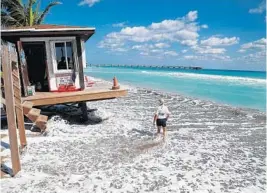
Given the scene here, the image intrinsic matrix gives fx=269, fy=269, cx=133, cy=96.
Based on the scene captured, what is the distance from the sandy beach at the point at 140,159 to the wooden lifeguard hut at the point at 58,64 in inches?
57.1

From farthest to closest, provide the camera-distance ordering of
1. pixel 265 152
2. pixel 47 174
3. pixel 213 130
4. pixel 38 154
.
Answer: pixel 213 130 → pixel 265 152 → pixel 38 154 → pixel 47 174

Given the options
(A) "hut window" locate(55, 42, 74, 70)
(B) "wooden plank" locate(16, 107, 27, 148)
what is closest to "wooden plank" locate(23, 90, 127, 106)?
(A) "hut window" locate(55, 42, 74, 70)

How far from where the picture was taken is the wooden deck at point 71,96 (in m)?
10.1

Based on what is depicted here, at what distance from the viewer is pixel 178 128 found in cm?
1248

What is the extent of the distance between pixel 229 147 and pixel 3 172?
750 centimetres

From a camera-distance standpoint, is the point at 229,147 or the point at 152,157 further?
the point at 229,147

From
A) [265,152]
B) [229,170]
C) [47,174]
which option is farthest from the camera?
[265,152]

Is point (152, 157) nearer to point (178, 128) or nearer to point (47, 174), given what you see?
point (47, 174)

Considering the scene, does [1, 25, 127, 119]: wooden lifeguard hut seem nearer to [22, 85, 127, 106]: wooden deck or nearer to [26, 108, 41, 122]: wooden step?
[22, 85, 127, 106]: wooden deck

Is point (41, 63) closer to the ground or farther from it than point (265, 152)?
farther from it

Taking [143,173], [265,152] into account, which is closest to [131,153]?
[143,173]

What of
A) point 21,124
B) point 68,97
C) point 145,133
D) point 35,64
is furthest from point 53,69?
point 145,133

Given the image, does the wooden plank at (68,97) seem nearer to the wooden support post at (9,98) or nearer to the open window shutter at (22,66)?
the open window shutter at (22,66)

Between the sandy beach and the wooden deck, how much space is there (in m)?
1.30
